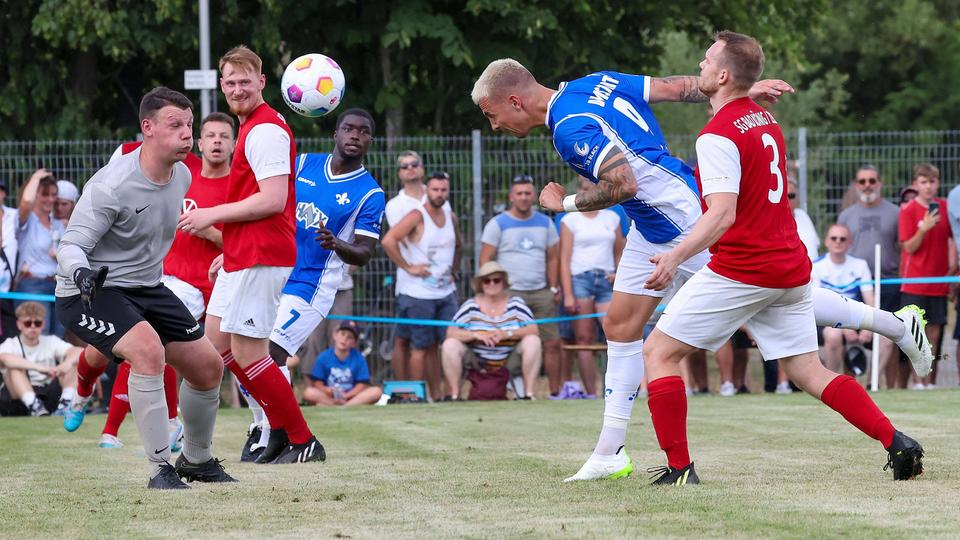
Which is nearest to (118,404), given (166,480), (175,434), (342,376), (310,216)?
(175,434)

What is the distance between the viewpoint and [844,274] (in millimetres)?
15133

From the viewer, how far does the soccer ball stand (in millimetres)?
9305

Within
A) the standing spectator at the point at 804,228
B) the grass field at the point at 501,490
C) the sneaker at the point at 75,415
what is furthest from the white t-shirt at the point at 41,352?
the standing spectator at the point at 804,228

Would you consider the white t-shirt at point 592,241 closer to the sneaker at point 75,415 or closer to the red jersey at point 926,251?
the red jersey at point 926,251

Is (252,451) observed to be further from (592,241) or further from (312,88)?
(592,241)

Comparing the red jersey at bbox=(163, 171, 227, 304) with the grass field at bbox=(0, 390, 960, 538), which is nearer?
the grass field at bbox=(0, 390, 960, 538)

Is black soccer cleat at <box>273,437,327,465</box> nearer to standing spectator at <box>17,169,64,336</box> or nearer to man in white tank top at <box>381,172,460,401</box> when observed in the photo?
man in white tank top at <box>381,172,460,401</box>

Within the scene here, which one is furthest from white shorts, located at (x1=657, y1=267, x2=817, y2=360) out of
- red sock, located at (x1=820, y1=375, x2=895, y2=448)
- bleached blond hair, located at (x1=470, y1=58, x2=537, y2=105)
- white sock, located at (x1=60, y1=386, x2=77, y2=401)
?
white sock, located at (x1=60, y1=386, x2=77, y2=401)

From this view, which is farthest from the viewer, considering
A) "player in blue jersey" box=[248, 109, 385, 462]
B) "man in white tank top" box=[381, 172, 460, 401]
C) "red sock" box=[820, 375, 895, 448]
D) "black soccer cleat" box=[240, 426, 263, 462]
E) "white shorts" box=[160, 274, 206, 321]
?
"man in white tank top" box=[381, 172, 460, 401]

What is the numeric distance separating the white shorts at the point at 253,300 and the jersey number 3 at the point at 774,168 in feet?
9.31

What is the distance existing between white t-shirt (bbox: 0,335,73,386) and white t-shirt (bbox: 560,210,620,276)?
5077 mm

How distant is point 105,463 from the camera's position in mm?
8461

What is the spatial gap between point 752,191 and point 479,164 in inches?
396

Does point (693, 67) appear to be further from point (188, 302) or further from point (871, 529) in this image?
point (871, 529)
